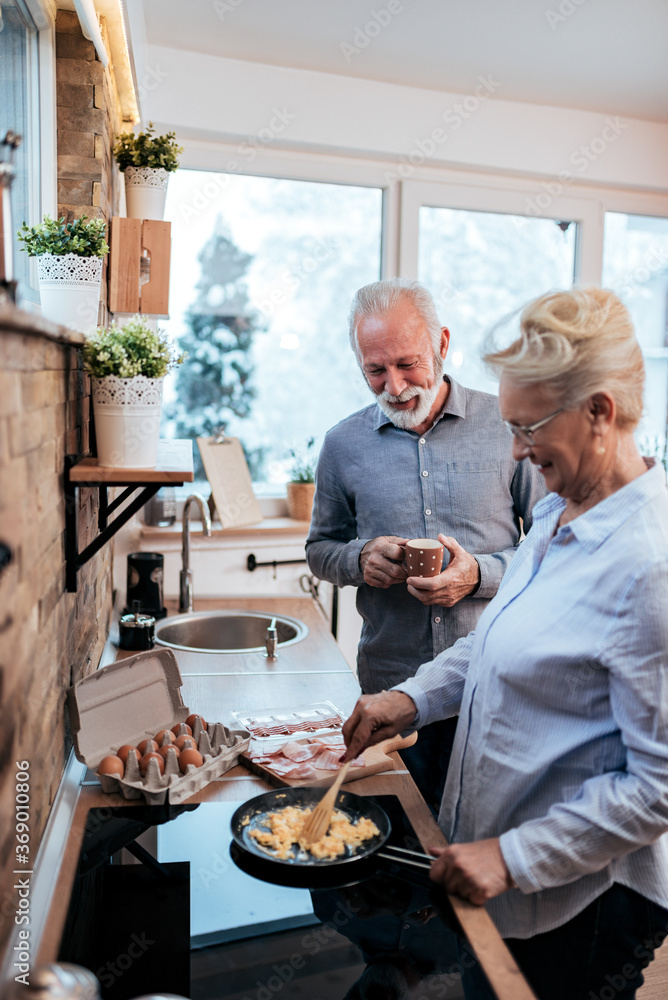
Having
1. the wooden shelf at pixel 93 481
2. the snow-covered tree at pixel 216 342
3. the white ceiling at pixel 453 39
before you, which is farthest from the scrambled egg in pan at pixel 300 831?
the white ceiling at pixel 453 39

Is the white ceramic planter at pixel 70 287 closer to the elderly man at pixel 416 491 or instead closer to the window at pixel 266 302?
the elderly man at pixel 416 491

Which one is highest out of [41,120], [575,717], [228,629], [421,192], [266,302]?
[421,192]

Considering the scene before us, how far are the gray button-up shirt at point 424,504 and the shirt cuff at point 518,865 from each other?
2.86ft

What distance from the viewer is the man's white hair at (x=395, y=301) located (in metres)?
1.94

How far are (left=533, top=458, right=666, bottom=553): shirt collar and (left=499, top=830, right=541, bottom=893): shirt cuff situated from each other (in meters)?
0.40

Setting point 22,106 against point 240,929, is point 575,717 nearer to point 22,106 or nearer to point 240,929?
point 240,929

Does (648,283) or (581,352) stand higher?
(648,283)

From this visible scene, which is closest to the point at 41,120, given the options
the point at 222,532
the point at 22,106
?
the point at 22,106

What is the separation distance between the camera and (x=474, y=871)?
104cm

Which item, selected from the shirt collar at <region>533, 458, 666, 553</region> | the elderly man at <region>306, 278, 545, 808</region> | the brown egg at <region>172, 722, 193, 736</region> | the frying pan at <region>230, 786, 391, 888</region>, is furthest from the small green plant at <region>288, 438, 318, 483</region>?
the shirt collar at <region>533, 458, 666, 553</region>

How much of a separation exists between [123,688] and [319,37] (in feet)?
8.12

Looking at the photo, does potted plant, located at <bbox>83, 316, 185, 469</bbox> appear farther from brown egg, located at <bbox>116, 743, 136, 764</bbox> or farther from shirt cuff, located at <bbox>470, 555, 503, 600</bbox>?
shirt cuff, located at <bbox>470, 555, 503, 600</bbox>

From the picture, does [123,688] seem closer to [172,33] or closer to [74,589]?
[74,589]

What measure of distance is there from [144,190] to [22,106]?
1.49 feet
